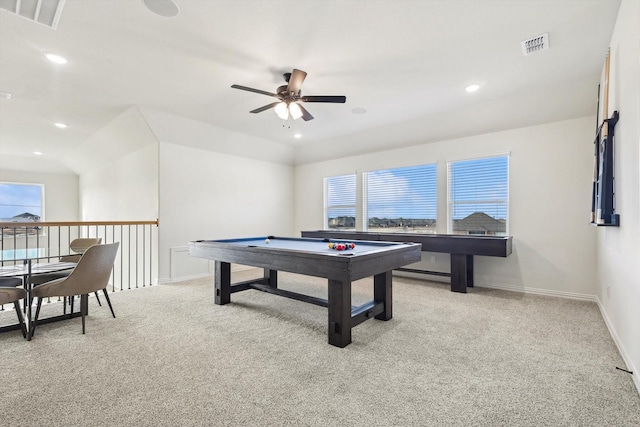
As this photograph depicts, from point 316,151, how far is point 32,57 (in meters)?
4.88

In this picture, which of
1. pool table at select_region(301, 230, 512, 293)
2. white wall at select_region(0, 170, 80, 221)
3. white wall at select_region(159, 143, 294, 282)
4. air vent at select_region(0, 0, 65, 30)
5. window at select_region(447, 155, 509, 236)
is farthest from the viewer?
white wall at select_region(0, 170, 80, 221)

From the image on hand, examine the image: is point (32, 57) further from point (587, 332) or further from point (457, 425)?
point (587, 332)

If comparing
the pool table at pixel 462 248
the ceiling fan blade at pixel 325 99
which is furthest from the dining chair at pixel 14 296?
the pool table at pixel 462 248

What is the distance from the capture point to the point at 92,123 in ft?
18.1

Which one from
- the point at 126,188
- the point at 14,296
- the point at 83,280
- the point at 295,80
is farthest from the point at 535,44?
the point at 126,188

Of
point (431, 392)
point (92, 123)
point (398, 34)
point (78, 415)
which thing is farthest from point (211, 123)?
point (431, 392)

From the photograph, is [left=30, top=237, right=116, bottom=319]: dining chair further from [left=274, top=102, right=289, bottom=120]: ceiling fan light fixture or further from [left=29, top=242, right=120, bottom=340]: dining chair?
[left=274, top=102, right=289, bottom=120]: ceiling fan light fixture

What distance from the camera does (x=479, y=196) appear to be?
5.02 meters

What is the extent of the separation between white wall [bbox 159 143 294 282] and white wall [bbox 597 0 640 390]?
588cm

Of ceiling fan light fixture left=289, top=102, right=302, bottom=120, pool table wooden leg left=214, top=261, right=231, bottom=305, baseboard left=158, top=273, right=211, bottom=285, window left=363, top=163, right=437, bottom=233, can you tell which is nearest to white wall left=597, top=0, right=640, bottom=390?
window left=363, top=163, right=437, bottom=233

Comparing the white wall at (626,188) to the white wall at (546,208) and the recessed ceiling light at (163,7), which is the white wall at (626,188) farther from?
the recessed ceiling light at (163,7)

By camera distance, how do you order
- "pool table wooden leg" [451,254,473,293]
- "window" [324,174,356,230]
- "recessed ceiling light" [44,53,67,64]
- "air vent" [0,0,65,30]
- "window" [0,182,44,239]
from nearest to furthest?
1. "air vent" [0,0,65,30]
2. "recessed ceiling light" [44,53,67,64]
3. "pool table wooden leg" [451,254,473,293]
4. "window" [324,174,356,230]
5. "window" [0,182,44,239]

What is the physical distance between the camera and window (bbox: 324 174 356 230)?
6.81m

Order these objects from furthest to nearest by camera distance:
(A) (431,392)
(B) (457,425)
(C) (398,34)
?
(C) (398,34) < (A) (431,392) < (B) (457,425)
